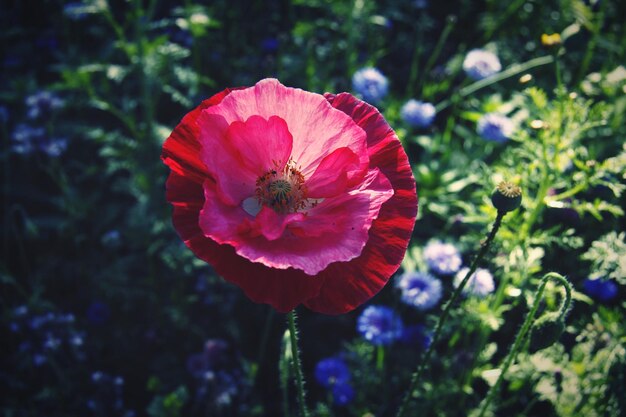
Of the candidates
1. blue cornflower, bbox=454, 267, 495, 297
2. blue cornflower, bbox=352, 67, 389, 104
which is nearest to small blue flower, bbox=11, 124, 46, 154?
blue cornflower, bbox=352, 67, 389, 104

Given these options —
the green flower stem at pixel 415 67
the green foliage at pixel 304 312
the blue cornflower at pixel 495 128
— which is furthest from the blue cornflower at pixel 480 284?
the green flower stem at pixel 415 67

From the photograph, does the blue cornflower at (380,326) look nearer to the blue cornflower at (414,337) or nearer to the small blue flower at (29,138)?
the blue cornflower at (414,337)

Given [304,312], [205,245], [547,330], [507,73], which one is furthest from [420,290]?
[205,245]

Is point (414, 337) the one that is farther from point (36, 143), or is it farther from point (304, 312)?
point (36, 143)

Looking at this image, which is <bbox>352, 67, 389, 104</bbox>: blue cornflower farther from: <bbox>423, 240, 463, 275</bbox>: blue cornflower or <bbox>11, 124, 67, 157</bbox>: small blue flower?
<bbox>11, 124, 67, 157</bbox>: small blue flower

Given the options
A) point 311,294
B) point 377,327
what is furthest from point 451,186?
point 311,294
